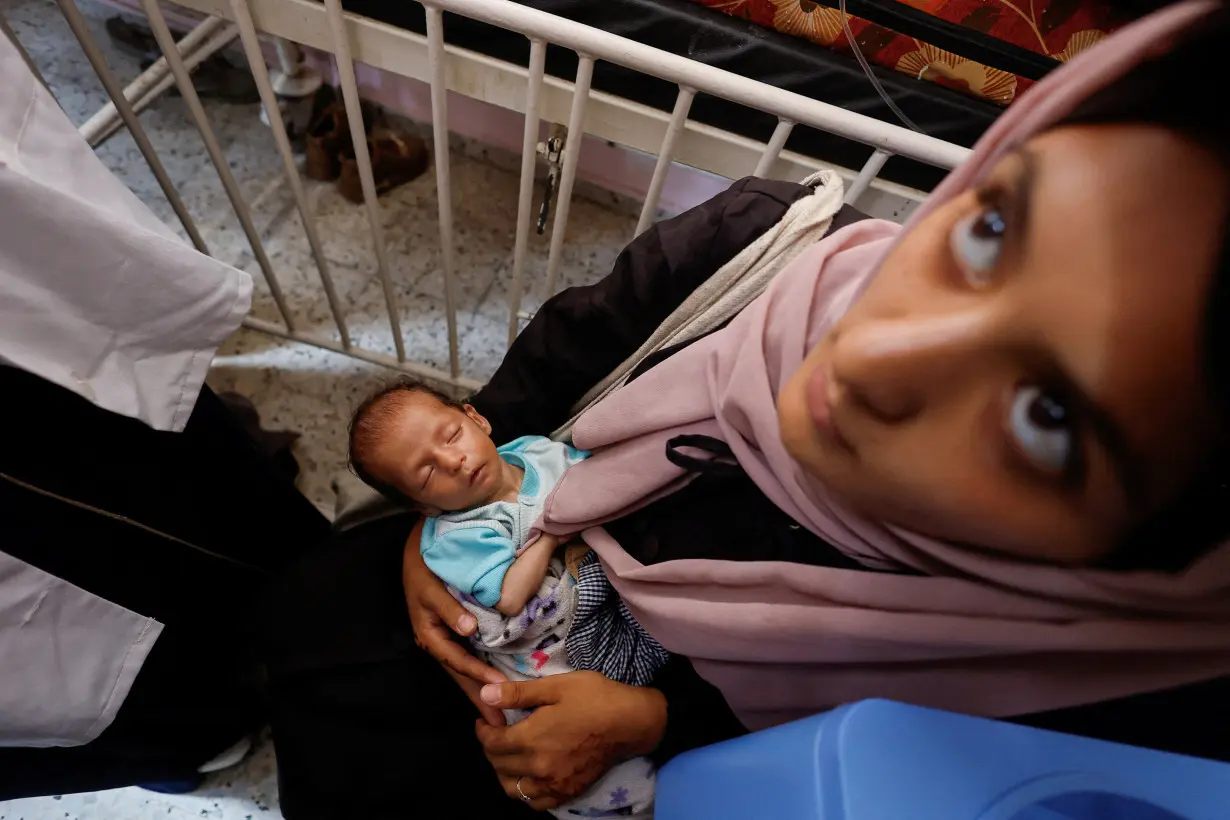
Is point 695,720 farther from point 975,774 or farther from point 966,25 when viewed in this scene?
point 966,25

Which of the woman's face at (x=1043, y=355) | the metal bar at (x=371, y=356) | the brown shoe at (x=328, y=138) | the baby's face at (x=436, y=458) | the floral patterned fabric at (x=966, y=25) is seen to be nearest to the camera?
the woman's face at (x=1043, y=355)

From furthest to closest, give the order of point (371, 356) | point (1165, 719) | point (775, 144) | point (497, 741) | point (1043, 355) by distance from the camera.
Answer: point (371, 356), point (775, 144), point (497, 741), point (1165, 719), point (1043, 355)

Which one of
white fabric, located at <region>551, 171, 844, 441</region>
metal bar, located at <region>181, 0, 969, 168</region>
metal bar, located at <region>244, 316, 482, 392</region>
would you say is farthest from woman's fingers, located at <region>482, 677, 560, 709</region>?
metal bar, located at <region>244, 316, 482, 392</region>

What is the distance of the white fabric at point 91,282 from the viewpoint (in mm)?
495

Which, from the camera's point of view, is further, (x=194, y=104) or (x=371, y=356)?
(x=371, y=356)

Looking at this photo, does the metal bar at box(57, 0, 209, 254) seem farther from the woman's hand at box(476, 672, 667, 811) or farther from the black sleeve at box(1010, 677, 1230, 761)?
the black sleeve at box(1010, 677, 1230, 761)

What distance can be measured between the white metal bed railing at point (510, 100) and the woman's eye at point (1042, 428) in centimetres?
47

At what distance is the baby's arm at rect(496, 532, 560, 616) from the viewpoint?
0.67 m

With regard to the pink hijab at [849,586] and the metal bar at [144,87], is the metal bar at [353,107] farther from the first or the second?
the metal bar at [144,87]

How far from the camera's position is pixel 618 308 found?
0.69 metres

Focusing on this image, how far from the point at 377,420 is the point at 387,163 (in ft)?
3.27

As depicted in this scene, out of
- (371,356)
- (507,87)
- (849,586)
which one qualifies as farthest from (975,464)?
(371,356)

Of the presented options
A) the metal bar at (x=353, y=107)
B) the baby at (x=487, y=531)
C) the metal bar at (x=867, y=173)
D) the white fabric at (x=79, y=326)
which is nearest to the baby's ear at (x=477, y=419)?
the baby at (x=487, y=531)

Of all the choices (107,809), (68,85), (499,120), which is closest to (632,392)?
(107,809)
